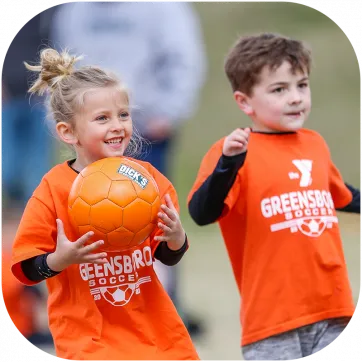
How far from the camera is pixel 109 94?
3441mm

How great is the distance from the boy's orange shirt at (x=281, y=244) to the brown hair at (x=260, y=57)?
410 mm

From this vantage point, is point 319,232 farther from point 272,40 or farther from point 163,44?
point 163,44

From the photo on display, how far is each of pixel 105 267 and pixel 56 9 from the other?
137 inches

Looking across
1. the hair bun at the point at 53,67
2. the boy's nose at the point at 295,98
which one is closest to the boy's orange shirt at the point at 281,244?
the boy's nose at the point at 295,98

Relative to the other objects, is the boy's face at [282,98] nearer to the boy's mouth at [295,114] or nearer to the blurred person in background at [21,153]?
the boy's mouth at [295,114]

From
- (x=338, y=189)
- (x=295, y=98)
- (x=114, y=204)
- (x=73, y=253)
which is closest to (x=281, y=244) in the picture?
(x=338, y=189)

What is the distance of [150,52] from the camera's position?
6102 millimetres

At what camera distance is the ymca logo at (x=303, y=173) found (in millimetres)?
4145

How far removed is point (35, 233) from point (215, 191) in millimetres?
1020

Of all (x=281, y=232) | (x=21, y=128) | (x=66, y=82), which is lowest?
(x=281, y=232)

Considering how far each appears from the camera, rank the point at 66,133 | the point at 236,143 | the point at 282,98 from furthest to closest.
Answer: the point at 282,98, the point at 236,143, the point at 66,133

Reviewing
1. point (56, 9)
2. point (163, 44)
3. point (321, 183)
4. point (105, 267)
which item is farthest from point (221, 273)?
point (105, 267)

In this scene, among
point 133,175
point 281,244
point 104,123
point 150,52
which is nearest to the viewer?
point 133,175

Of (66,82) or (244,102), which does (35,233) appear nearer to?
(66,82)
